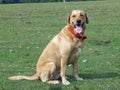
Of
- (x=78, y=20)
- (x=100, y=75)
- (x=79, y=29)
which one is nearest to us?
(x=78, y=20)

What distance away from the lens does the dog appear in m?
9.52

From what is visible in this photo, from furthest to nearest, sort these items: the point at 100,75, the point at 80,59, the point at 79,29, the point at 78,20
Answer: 1. the point at 80,59
2. the point at 100,75
3. the point at 79,29
4. the point at 78,20

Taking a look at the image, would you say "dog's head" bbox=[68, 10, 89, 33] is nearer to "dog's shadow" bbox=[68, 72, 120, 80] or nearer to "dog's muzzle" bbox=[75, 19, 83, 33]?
"dog's muzzle" bbox=[75, 19, 83, 33]

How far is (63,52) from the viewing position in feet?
31.6

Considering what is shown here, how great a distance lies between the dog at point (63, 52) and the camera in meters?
9.52

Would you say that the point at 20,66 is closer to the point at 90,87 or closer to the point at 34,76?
the point at 34,76

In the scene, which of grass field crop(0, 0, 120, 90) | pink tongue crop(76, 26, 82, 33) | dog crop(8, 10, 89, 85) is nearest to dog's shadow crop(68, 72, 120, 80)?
grass field crop(0, 0, 120, 90)

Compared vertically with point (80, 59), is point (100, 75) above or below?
above

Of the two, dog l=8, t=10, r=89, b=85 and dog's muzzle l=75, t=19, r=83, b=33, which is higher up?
dog's muzzle l=75, t=19, r=83, b=33

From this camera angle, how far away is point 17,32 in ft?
67.7

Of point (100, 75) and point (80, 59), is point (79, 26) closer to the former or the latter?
point (100, 75)

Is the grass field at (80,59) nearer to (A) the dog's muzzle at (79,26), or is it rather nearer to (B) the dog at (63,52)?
(B) the dog at (63,52)

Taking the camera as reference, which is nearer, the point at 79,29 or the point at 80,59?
the point at 79,29

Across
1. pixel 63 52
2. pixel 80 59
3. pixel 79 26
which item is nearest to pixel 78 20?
pixel 79 26
